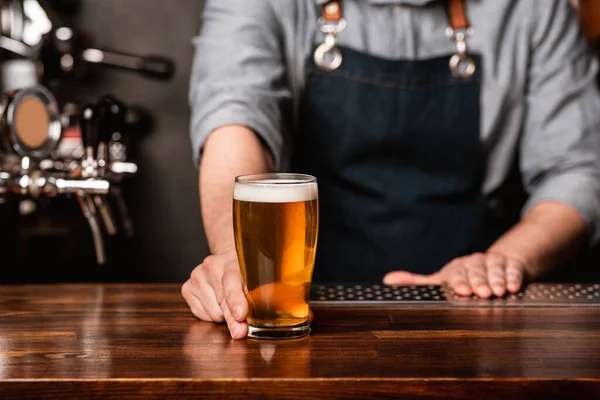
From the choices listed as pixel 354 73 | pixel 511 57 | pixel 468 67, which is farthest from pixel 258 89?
pixel 511 57

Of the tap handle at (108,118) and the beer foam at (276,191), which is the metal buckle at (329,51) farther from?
the beer foam at (276,191)

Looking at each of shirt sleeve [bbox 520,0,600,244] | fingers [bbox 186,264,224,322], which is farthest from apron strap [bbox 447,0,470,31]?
fingers [bbox 186,264,224,322]

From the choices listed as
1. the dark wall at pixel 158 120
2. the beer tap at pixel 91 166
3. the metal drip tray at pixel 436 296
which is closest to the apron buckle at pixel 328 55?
the beer tap at pixel 91 166

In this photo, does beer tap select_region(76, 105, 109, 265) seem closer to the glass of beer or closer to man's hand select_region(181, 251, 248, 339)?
man's hand select_region(181, 251, 248, 339)

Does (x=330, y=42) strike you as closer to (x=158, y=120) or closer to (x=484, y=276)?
(x=484, y=276)

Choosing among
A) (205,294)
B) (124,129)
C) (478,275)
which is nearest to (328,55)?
(124,129)

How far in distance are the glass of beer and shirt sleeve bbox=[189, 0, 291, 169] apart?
71cm

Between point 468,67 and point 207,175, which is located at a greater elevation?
point 468,67

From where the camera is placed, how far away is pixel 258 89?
1.74 metres

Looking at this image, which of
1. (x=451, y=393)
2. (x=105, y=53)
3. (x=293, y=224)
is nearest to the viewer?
(x=451, y=393)

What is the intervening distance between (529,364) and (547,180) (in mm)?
1094

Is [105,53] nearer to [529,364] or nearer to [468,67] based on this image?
[468,67]

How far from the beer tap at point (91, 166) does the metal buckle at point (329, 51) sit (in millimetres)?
603

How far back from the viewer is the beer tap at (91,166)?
57.5 inches
